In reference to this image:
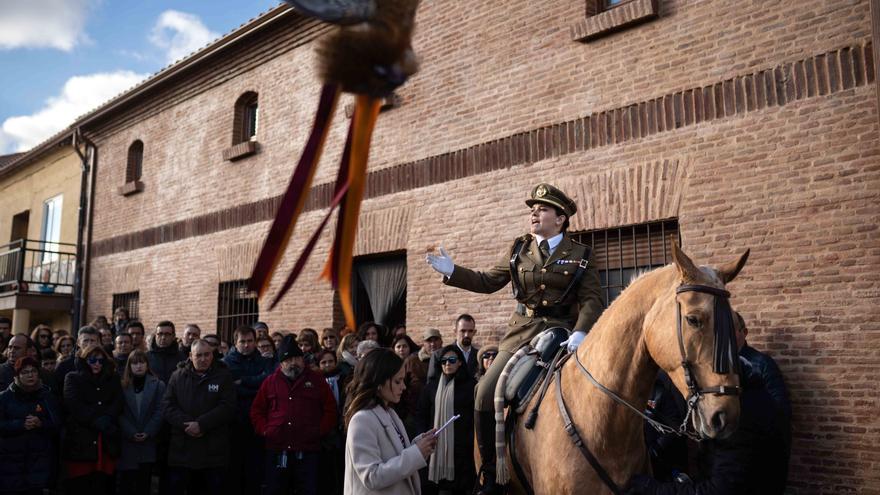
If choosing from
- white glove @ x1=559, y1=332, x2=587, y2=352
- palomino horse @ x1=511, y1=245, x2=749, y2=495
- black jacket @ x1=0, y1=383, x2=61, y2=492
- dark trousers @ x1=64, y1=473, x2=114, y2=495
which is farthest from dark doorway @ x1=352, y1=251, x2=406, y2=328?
palomino horse @ x1=511, y1=245, x2=749, y2=495

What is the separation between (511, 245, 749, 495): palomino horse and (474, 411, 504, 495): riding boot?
9.7 inches

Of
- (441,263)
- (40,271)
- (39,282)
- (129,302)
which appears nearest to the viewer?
(441,263)

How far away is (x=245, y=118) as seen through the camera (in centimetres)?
1312

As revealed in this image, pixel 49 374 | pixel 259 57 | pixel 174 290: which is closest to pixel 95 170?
pixel 174 290

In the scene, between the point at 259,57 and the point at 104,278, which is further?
the point at 104,278

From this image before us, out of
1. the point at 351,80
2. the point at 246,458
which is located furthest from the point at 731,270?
the point at 246,458

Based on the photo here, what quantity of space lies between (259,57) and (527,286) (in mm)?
9442

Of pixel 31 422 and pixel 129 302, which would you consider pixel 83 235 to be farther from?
pixel 31 422

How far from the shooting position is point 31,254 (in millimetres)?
20438

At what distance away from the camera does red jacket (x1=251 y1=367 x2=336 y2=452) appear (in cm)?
652

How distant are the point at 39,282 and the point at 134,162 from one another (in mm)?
3649

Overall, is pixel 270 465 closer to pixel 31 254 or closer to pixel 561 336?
pixel 561 336

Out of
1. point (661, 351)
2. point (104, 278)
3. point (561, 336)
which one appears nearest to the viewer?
point (661, 351)

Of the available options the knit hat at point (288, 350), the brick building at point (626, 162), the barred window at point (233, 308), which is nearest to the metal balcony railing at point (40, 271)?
the brick building at point (626, 162)
